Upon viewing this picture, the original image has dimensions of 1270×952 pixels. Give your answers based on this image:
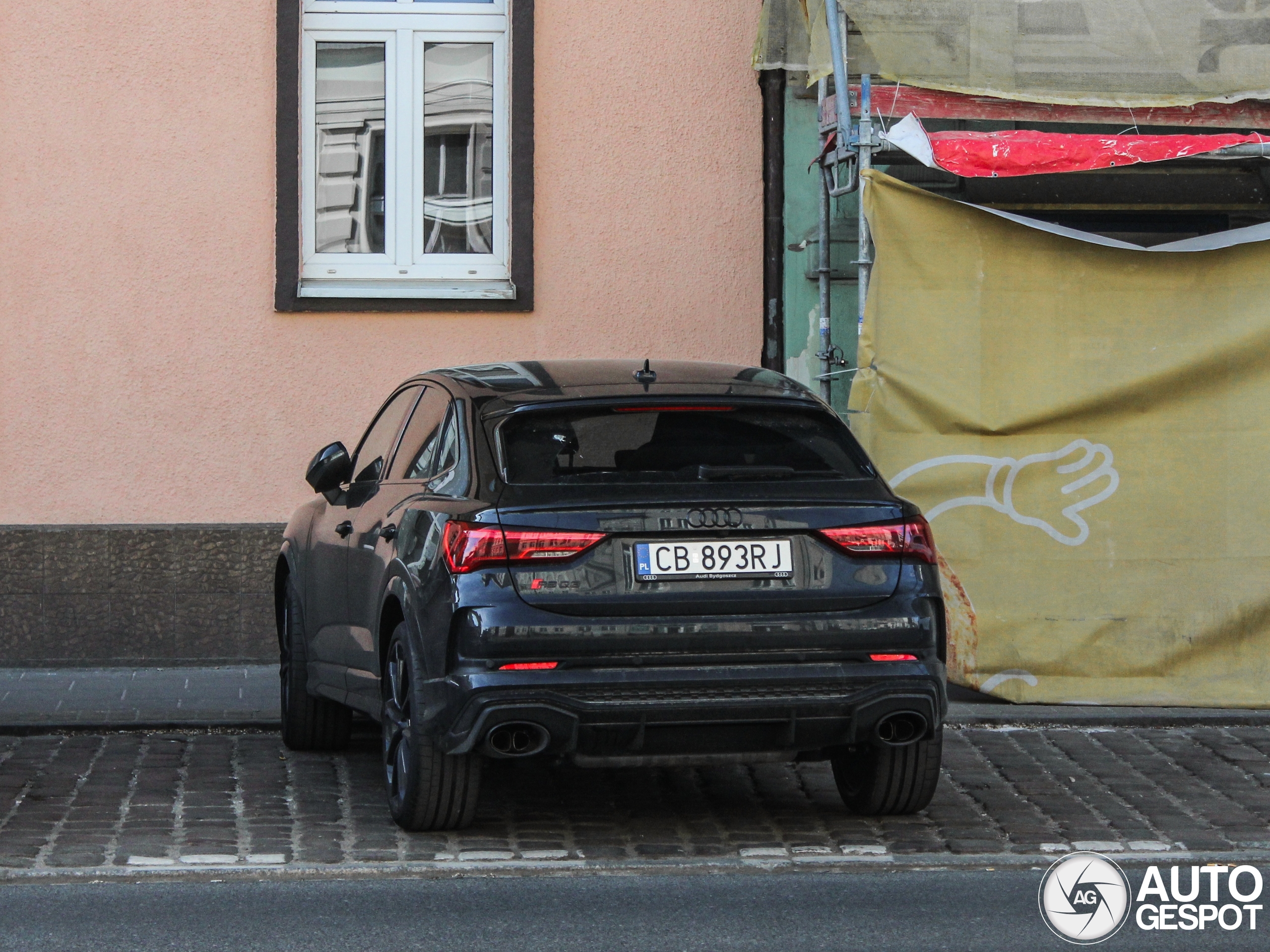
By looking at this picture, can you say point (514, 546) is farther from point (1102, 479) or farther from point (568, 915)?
point (1102, 479)

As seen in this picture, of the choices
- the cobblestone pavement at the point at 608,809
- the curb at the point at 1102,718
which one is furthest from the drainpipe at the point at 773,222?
the cobblestone pavement at the point at 608,809

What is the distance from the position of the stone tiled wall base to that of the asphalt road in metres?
5.17

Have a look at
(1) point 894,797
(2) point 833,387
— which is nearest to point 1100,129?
(2) point 833,387

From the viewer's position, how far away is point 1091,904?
5.37m

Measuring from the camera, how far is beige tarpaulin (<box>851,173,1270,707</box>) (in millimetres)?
A: 9125

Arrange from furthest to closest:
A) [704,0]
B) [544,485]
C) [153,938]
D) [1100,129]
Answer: [704,0] < [1100,129] < [544,485] < [153,938]

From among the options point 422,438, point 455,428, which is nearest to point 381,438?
point 422,438

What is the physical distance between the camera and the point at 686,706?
5734 mm

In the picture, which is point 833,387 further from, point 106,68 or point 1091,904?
point 1091,904

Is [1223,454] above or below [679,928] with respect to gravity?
above

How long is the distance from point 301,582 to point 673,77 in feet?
15.1

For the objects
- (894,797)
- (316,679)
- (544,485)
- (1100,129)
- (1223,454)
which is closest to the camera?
(544,485)

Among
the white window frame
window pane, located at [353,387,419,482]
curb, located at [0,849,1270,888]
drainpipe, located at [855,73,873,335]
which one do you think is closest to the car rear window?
curb, located at [0,849,1270,888]

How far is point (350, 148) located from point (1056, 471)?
4.82 m
